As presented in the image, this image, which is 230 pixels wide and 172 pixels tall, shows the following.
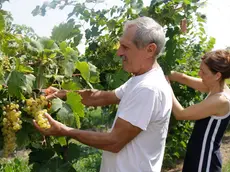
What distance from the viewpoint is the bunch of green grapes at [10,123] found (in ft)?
5.31

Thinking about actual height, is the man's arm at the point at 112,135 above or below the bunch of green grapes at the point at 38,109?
below

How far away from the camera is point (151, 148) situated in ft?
6.40

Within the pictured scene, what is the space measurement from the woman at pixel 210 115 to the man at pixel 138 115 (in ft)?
2.18

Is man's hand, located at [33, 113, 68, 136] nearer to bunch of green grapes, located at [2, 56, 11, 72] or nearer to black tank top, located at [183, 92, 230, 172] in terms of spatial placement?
bunch of green grapes, located at [2, 56, 11, 72]

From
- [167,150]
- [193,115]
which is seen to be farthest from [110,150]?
[167,150]

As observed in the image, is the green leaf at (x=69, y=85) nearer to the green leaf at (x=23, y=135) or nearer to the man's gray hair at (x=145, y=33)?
the green leaf at (x=23, y=135)

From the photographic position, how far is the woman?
258cm

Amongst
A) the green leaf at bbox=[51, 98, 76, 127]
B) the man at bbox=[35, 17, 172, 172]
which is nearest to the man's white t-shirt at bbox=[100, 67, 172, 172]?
the man at bbox=[35, 17, 172, 172]

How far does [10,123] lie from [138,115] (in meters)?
0.53

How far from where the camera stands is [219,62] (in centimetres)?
259

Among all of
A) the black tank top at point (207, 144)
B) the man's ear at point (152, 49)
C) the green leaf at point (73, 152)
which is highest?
the man's ear at point (152, 49)

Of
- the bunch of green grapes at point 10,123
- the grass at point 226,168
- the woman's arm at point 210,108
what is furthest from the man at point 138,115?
the grass at point 226,168

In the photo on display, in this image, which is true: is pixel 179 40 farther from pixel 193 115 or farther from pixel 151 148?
pixel 151 148

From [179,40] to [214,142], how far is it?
99 cm
